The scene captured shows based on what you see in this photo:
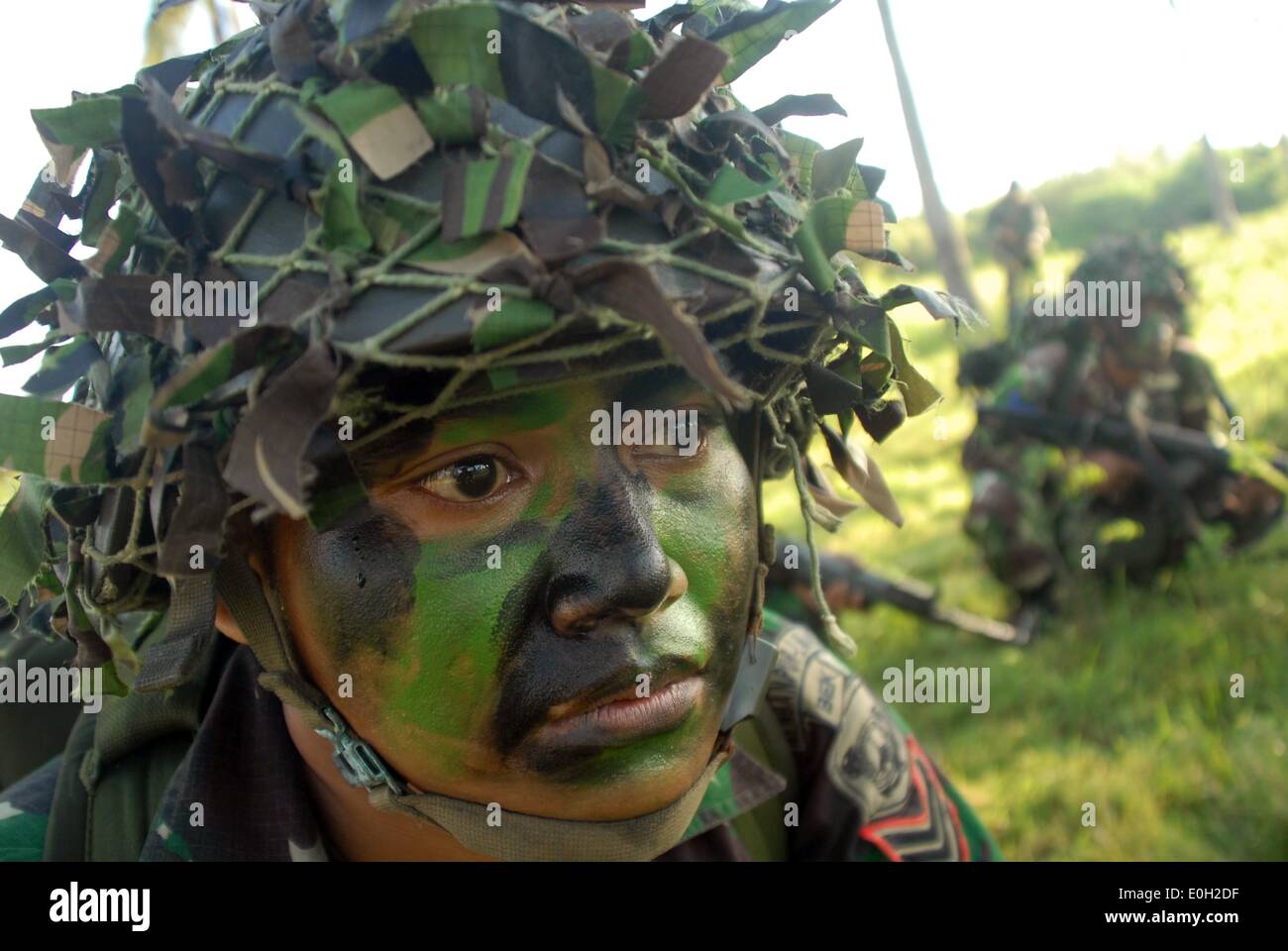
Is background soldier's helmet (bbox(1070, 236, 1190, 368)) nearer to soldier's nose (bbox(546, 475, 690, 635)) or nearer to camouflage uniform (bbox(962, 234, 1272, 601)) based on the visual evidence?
camouflage uniform (bbox(962, 234, 1272, 601))

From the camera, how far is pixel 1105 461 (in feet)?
23.9

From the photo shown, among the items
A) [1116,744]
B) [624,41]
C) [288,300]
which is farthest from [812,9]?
[1116,744]

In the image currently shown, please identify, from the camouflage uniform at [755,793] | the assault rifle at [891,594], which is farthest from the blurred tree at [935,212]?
the camouflage uniform at [755,793]

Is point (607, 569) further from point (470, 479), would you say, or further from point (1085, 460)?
point (1085, 460)

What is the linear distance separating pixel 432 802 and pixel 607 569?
0.55 metres

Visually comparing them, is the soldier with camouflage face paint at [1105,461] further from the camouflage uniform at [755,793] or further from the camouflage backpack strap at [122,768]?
the camouflage backpack strap at [122,768]

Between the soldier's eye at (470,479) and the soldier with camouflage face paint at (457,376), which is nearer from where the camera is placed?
the soldier with camouflage face paint at (457,376)

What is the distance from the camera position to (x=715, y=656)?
215cm

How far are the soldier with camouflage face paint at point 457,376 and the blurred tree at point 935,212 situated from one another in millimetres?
13459

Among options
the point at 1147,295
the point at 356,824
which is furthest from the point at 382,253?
the point at 1147,295

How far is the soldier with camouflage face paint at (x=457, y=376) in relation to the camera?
70.6 inches

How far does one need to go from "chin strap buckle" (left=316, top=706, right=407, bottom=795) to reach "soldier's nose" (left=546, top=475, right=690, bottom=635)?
1.46 ft

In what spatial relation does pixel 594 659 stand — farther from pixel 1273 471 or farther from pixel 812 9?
pixel 1273 471

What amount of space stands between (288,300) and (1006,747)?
438cm
